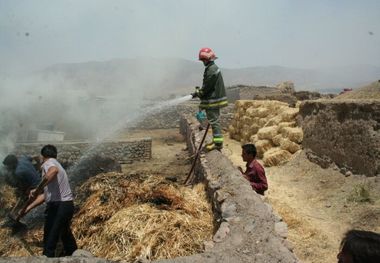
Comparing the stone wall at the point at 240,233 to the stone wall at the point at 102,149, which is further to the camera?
the stone wall at the point at 102,149

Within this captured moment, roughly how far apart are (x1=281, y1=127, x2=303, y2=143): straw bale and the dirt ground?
21.1 inches

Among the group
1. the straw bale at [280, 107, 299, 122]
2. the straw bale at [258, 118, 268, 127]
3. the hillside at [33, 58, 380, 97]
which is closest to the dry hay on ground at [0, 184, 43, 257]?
the straw bale at [280, 107, 299, 122]

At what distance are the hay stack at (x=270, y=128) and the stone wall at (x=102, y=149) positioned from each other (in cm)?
433

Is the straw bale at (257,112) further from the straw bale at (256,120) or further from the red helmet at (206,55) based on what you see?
the red helmet at (206,55)

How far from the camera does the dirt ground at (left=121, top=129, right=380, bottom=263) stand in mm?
6031

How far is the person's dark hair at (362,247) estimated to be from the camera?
1.97m

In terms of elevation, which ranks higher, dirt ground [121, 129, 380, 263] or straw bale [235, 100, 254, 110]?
straw bale [235, 100, 254, 110]

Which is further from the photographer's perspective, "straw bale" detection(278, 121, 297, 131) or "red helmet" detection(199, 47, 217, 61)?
"straw bale" detection(278, 121, 297, 131)

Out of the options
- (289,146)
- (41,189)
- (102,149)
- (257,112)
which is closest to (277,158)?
(289,146)

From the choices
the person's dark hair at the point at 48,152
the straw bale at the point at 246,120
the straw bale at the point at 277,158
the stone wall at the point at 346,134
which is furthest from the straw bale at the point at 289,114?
the person's dark hair at the point at 48,152

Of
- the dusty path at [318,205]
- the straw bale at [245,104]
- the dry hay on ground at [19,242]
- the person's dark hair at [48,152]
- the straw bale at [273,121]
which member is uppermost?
the person's dark hair at [48,152]

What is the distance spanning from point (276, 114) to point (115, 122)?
17.0 m

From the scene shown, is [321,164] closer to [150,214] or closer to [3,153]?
[150,214]

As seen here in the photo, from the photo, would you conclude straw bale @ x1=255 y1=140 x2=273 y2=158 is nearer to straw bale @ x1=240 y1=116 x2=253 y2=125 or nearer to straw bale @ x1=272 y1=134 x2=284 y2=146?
straw bale @ x1=272 y1=134 x2=284 y2=146
